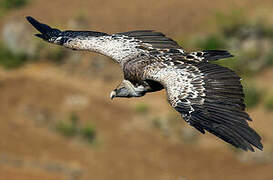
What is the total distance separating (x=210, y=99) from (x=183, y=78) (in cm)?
75

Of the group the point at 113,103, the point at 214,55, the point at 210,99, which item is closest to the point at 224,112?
the point at 210,99

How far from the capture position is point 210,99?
1487 cm

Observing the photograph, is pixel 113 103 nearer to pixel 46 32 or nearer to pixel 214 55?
pixel 46 32

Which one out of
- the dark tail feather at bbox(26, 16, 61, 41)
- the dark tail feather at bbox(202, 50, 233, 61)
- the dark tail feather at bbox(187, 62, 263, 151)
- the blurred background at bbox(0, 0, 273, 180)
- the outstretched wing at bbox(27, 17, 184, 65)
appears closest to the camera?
the dark tail feather at bbox(187, 62, 263, 151)

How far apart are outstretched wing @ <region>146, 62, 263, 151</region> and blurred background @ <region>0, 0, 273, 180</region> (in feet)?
29.7

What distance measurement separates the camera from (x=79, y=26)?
30.6 meters

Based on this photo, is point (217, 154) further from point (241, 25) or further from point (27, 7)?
point (27, 7)

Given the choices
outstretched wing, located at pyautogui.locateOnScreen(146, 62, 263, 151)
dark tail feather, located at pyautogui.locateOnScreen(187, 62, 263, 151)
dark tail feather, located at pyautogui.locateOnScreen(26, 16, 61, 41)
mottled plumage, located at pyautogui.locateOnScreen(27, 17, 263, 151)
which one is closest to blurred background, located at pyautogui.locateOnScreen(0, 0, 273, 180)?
dark tail feather, located at pyautogui.locateOnScreen(26, 16, 61, 41)

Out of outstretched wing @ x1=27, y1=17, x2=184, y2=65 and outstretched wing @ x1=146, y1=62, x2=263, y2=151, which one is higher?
outstretched wing @ x1=27, y1=17, x2=184, y2=65

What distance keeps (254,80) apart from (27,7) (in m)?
10.5

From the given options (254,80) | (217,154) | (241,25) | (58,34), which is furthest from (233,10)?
(58,34)

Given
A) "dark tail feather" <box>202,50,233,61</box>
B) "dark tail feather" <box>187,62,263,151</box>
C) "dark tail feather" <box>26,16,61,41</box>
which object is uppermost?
"dark tail feather" <box>26,16,61,41</box>

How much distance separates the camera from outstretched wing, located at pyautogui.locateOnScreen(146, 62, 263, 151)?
14.0m

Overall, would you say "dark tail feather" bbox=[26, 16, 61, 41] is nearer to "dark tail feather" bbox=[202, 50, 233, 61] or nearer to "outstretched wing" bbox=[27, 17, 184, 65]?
"outstretched wing" bbox=[27, 17, 184, 65]
